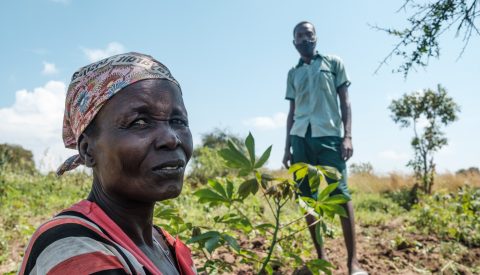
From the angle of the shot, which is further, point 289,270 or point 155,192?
point 289,270

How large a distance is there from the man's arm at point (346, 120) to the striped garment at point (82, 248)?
2.84 meters

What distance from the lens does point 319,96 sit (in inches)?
155

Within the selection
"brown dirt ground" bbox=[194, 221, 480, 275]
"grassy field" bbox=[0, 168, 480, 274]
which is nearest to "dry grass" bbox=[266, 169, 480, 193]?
"grassy field" bbox=[0, 168, 480, 274]

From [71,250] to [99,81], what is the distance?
1.62 ft

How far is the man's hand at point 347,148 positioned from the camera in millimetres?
3770

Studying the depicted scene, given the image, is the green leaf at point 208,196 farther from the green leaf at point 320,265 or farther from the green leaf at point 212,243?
the green leaf at point 320,265

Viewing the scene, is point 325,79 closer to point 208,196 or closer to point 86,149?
point 208,196

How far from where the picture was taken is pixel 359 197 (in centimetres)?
944

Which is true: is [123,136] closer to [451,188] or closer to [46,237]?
[46,237]

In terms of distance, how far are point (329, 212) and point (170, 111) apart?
983 millimetres

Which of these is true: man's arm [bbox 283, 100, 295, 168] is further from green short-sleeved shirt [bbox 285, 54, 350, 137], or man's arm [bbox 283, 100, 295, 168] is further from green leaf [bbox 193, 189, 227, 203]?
green leaf [bbox 193, 189, 227, 203]

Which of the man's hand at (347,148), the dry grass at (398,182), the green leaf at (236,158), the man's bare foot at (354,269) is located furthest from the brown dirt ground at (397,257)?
the dry grass at (398,182)

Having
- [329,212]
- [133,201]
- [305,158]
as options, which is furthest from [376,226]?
[133,201]

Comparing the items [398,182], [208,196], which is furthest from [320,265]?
[398,182]
